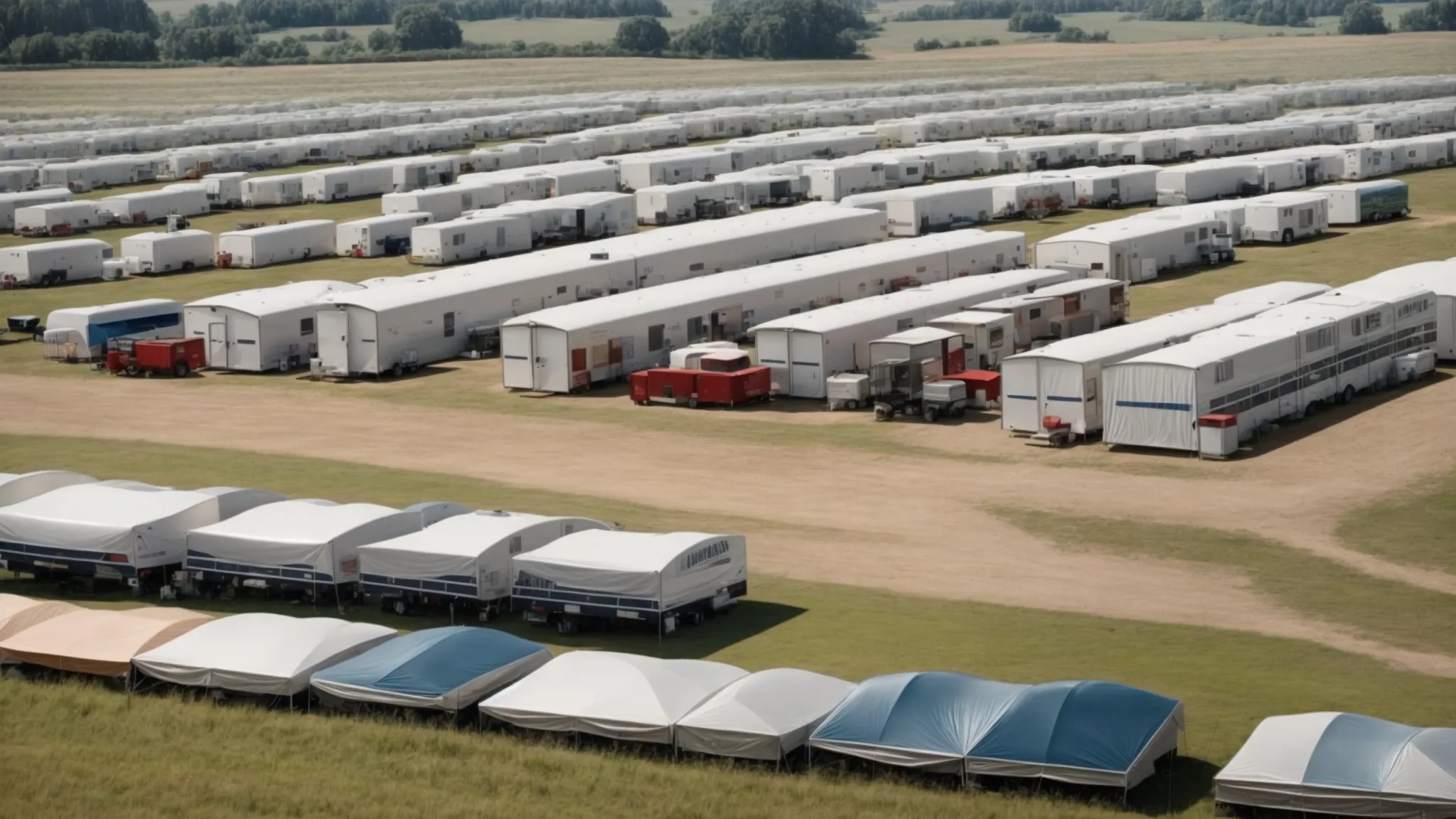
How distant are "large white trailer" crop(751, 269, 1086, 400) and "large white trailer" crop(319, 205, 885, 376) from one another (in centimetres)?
1236

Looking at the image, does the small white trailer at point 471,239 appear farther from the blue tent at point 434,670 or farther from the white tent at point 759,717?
the white tent at point 759,717

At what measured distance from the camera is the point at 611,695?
29656 millimetres

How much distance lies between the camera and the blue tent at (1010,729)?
26906 mm

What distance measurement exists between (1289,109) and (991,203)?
246 ft

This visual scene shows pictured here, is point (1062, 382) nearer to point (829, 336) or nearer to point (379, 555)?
point (829, 336)

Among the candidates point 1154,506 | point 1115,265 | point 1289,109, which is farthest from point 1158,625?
point 1289,109

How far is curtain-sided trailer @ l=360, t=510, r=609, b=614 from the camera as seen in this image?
1441 inches

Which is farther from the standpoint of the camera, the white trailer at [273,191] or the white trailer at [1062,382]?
the white trailer at [273,191]

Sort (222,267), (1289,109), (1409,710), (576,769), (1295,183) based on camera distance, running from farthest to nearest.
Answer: (1289,109) < (1295,183) < (222,267) < (1409,710) < (576,769)

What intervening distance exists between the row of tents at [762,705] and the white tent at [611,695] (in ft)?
0.11

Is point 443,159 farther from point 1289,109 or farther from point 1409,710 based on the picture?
point 1409,710

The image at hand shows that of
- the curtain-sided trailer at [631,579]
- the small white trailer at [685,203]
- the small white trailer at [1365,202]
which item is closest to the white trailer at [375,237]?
the small white trailer at [685,203]

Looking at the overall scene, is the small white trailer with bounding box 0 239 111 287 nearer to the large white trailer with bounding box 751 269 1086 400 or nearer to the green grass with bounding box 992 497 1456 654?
the large white trailer with bounding box 751 269 1086 400

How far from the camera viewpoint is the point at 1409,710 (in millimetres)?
30297
